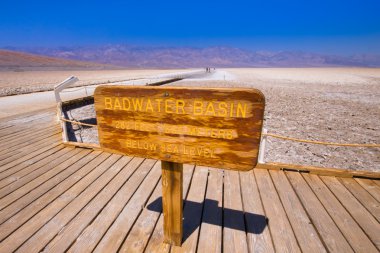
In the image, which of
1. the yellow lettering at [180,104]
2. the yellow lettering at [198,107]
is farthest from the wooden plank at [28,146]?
the yellow lettering at [198,107]

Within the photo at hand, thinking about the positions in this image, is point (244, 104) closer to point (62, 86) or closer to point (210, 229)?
point (210, 229)

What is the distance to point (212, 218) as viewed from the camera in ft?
9.26

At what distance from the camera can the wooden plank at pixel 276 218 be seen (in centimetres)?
243

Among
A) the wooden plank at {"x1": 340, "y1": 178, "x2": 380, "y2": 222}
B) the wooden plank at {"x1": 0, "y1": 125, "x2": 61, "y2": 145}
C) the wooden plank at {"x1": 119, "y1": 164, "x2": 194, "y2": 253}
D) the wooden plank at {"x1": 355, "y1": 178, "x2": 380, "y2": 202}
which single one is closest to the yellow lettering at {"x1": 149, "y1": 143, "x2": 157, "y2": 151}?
the wooden plank at {"x1": 119, "y1": 164, "x2": 194, "y2": 253}

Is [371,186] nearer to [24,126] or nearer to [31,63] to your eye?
[24,126]

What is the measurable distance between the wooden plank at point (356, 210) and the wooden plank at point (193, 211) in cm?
188

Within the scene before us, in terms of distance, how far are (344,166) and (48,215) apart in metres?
7.37

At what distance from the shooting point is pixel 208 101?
178 cm

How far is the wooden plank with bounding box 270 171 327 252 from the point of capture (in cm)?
243

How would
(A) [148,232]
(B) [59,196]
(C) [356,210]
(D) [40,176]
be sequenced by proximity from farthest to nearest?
(D) [40,176] → (B) [59,196] → (C) [356,210] → (A) [148,232]

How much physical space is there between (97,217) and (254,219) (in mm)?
1917

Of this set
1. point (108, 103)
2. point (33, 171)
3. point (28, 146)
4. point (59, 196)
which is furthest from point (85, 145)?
point (108, 103)

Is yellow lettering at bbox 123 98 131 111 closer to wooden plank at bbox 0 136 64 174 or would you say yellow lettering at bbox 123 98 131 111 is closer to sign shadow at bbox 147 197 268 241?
sign shadow at bbox 147 197 268 241

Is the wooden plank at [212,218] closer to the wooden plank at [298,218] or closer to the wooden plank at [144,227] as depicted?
the wooden plank at [144,227]
